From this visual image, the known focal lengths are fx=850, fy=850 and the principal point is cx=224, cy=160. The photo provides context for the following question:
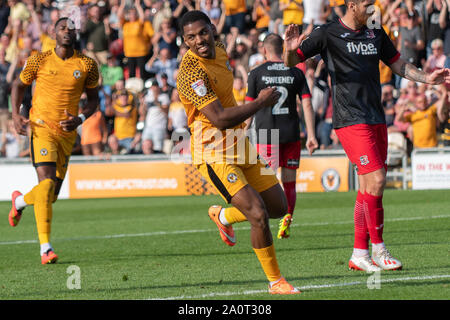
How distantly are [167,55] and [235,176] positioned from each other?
1778cm

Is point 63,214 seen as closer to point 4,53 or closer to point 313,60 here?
point 313,60

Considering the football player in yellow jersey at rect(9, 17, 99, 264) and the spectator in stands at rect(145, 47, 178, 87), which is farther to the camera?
the spectator in stands at rect(145, 47, 178, 87)

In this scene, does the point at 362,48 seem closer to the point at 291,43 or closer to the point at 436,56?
the point at 291,43

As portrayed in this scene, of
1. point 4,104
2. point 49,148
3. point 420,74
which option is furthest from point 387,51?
point 4,104

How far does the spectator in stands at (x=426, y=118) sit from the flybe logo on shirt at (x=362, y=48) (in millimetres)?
12354

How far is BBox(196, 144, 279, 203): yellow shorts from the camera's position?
7250mm

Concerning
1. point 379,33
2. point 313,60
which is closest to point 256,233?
point 379,33

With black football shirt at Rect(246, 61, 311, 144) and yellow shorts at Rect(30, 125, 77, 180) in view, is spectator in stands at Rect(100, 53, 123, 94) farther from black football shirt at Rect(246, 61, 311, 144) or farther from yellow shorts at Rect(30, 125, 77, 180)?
yellow shorts at Rect(30, 125, 77, 180)

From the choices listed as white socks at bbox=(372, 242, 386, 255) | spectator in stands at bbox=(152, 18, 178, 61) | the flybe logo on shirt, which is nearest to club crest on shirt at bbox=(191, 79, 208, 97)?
the flybe logo on shirt

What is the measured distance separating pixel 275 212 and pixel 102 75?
61.2 ft

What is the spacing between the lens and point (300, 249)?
10477 millimetres

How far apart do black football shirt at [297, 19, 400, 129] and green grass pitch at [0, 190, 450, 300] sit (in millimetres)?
→ 1585

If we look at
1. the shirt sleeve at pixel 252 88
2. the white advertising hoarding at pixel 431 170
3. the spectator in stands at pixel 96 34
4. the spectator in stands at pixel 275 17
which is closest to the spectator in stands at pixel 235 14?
the spectator in stands at pixel 275 17

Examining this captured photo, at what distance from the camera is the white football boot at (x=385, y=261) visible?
8.36 metres
